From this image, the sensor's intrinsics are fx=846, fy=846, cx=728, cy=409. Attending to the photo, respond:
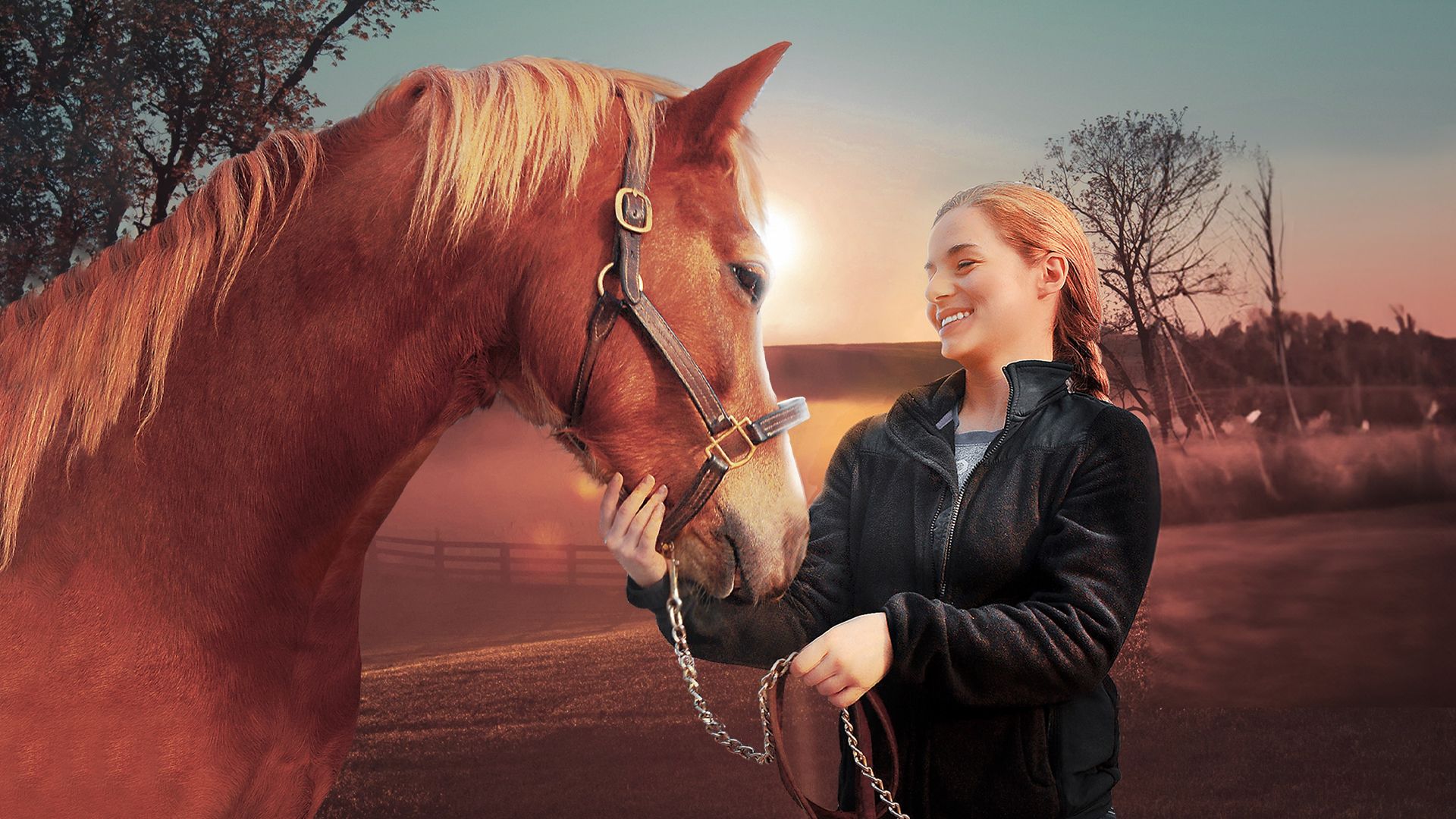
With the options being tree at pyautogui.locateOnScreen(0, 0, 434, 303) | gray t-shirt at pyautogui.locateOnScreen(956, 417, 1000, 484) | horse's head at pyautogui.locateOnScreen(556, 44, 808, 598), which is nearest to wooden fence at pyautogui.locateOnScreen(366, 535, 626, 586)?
tree at pyautogui.locateOnScreen(0, 0, 434, 303)

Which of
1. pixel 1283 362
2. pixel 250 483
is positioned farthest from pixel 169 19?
pixel 1283 362

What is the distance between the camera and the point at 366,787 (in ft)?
12.2

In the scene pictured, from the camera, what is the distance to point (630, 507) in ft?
3.44

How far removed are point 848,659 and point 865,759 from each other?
0.20m

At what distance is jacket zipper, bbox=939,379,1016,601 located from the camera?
1.00 m

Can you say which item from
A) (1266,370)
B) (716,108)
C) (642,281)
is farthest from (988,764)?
(1266,370)

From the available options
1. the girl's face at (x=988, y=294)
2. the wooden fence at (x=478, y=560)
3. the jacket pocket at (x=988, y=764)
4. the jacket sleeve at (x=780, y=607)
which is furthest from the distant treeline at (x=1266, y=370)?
the jacket pocket at (x=988, y=764)

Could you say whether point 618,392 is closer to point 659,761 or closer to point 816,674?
point 816,674

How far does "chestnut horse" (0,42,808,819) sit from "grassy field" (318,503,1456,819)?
273 cm

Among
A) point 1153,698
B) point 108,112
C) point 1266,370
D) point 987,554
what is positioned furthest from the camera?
point 1266,370

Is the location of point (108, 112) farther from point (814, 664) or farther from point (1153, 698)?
point (1153, 698)

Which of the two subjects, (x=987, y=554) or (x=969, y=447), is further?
(x=969, y=447)

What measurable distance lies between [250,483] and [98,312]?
31 cm

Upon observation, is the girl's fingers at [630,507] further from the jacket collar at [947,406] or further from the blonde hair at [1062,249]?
the blonde hair at [1062,249]
